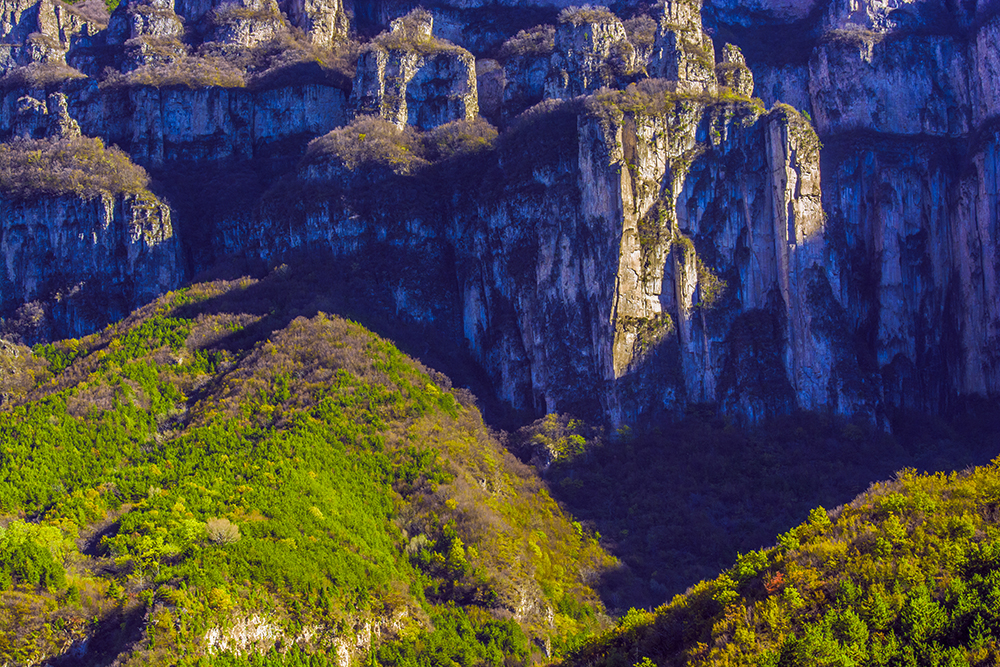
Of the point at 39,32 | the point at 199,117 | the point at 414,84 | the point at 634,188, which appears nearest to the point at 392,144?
the point at 414,84

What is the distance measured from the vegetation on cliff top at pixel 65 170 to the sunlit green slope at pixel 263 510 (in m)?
20.5

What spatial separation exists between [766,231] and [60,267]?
64979mm

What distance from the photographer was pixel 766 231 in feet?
305

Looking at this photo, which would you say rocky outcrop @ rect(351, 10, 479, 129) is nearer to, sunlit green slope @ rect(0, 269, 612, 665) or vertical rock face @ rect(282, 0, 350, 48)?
vertical rock face @ rect(282, 0, 350, 48)

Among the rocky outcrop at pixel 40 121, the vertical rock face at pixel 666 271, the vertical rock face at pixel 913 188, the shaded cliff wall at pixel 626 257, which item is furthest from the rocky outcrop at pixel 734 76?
the rocky outcrop at pixel 40 121

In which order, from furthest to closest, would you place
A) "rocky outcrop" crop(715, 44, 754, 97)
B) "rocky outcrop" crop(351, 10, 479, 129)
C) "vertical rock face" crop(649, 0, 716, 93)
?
"rocky outcrop" crop(351, 10, 479, 129) → "rocky outcrop" crop(715, 44, 754, 97) → "vertical rock face" crop(649, 0, 716, 93)

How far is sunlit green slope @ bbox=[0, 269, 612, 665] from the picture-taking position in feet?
181

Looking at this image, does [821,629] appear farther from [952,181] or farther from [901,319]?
[952,181]

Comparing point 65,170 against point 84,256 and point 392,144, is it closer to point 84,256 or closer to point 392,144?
point 84,256

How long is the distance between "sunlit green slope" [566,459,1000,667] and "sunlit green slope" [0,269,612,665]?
2130cm

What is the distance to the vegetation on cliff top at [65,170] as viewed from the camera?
102 meters

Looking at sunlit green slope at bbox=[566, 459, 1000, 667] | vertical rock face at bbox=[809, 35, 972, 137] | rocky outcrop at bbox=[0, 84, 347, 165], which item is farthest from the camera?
rocky outcrop at bbox=[0, 84, 347, 165]

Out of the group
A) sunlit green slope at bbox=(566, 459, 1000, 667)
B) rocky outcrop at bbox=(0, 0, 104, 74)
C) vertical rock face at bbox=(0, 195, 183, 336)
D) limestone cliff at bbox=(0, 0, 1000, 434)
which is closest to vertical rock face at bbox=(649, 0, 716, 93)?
limestone cliff at bbox=(0, 0, 1000, 434)

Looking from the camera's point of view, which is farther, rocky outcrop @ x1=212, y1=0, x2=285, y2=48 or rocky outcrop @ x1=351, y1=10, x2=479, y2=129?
rocky outcrop @ x1=212, y1=0, x2=285, y2=48
